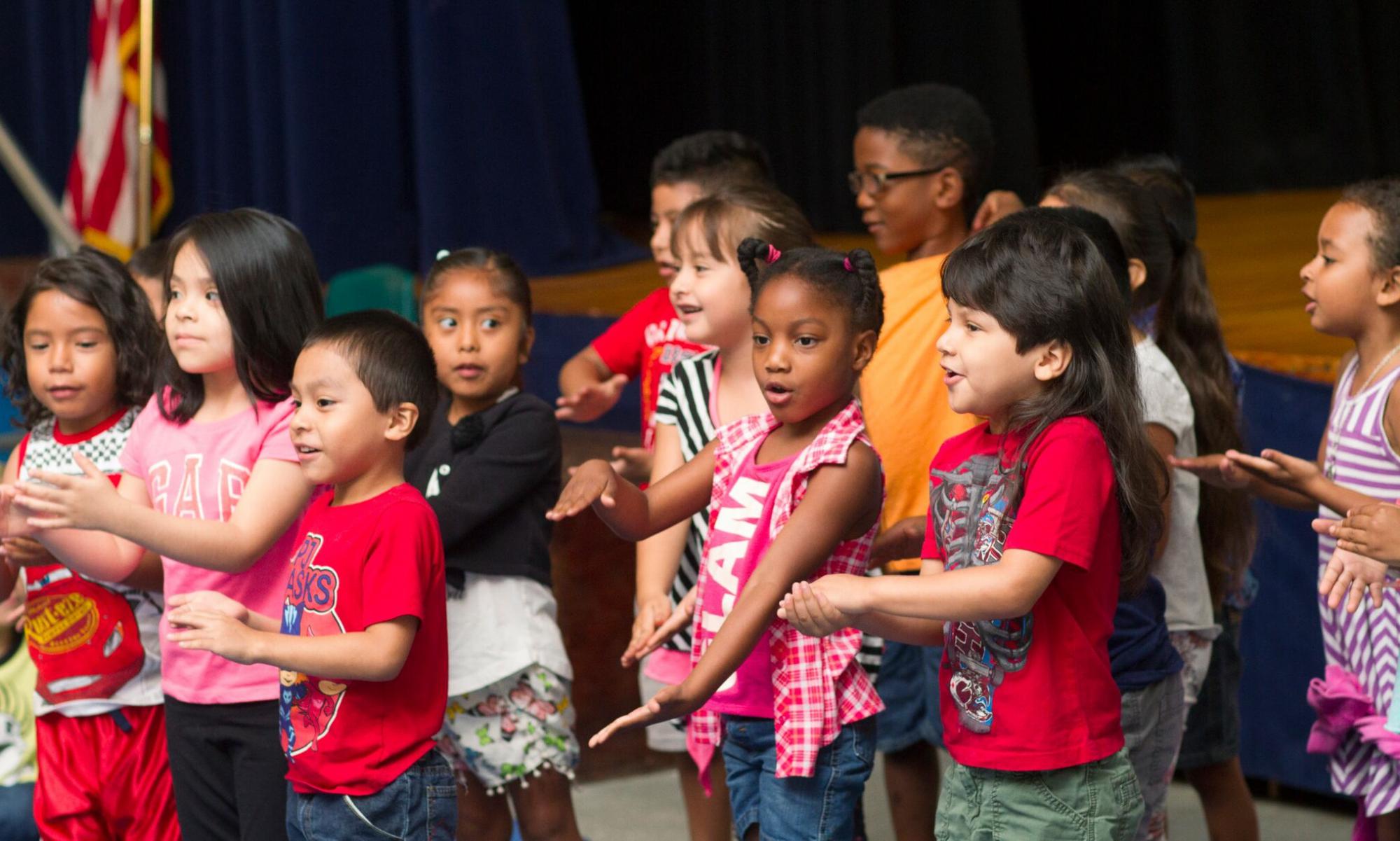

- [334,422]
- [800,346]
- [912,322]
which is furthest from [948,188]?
[334,422]

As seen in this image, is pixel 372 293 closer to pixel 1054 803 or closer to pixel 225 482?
pixel 225 482

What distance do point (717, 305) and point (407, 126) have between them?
4.09m

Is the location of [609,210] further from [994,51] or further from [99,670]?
[99,670]

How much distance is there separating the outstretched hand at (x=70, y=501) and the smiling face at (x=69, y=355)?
44 centimetres

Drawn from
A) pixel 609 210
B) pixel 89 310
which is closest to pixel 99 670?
pixel 89 310

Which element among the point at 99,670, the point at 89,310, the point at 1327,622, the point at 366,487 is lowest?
the point at 1327,622

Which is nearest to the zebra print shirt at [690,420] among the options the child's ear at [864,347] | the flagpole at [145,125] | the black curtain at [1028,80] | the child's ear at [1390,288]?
the child's ear at [864,347]

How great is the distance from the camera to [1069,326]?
187 centimetres

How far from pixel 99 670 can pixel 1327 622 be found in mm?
1885

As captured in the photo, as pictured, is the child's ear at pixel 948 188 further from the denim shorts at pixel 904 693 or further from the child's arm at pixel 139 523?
the child's arm at pixel 139 523

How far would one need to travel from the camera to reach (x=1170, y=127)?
8.04 metres

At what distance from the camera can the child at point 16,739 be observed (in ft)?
9.82

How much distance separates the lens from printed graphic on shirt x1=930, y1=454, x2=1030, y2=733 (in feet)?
6.16

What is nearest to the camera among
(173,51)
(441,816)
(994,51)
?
(441,816)
